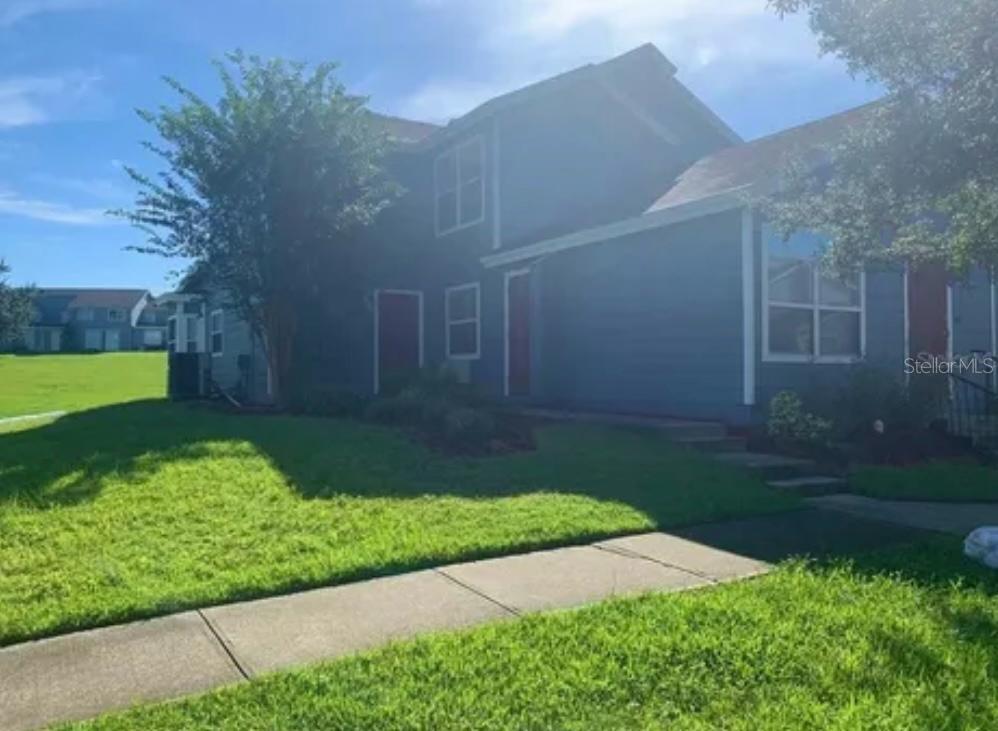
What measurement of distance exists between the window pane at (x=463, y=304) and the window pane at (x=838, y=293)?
748cm

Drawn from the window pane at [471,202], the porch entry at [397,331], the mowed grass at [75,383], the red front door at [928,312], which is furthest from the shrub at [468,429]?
the mowed grass at [75,383]

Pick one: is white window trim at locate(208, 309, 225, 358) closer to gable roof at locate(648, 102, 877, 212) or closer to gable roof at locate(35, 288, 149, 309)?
gable roof at locate(648, 102, 877, 212)

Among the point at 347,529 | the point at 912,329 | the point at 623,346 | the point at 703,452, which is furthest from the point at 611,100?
the point at 347,529

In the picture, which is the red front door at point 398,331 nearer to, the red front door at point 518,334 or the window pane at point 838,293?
the red front door at point 518,334

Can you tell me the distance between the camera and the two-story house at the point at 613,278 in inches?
438

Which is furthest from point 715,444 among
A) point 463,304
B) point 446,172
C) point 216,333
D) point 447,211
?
point 216,333

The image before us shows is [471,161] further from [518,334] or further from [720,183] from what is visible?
[720,183]

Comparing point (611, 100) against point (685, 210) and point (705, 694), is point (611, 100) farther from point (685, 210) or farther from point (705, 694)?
point (705, 694)

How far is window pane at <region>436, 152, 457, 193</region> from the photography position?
17625 millimetres

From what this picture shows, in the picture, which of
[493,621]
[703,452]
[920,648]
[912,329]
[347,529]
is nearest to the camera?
[920,648]

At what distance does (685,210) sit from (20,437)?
10.1 meters

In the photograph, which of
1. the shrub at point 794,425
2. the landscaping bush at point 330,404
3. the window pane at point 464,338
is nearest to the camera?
the shrub at point 794,425

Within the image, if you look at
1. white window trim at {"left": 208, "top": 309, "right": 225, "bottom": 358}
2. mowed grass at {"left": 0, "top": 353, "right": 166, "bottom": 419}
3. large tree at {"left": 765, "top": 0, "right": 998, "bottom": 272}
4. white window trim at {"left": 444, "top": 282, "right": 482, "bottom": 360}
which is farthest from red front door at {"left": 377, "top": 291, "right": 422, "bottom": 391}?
large tree at {"left": 765, "top": 0, "right": 998, "bottom": 272}

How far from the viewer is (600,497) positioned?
744 centimetres
